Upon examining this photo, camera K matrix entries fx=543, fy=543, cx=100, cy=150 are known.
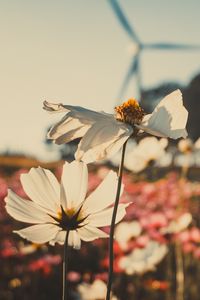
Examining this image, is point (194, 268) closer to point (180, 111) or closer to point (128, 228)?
point (128, 228)

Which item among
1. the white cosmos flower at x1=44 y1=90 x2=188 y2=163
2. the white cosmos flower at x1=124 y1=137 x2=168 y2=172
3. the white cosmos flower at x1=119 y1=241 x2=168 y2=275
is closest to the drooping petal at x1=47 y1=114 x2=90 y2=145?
the white cosmos flower at x1=44 y1=90 x2=188 y2=163

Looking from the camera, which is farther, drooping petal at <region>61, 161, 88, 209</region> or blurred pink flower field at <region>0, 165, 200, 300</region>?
blurred pink flower field at <region>0, 165, 200, 300</region>

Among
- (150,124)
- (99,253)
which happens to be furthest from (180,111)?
(99,253)

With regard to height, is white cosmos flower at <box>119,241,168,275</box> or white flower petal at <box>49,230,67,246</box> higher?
white cosmos flower at <box>119,241,168,275</box>

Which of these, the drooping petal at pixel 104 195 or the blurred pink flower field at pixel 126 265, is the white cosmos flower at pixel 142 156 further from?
the drooping petal at pixel 104 195

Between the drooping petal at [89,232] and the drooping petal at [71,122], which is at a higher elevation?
the drooping petal at [71,122]

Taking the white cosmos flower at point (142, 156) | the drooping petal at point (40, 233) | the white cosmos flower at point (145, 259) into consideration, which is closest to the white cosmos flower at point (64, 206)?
the drooping petal at point (40, 233)

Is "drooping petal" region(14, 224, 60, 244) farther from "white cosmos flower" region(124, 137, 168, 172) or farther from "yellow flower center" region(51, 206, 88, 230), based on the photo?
"white cosmos flower" region(124, 137, 168, 172)
